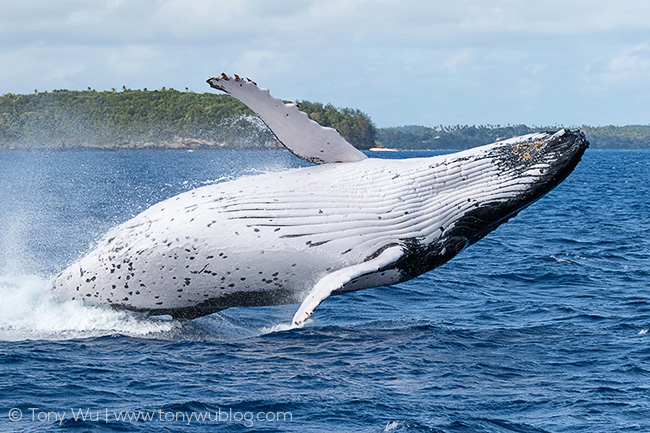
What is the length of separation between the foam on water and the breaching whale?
27 cm

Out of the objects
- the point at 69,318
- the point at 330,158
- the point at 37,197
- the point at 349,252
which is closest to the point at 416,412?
the point at 349,252

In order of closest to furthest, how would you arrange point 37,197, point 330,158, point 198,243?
point 198,243, point 330,158, point 37,197

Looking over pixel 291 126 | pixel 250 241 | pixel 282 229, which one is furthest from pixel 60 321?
pixel 291 126

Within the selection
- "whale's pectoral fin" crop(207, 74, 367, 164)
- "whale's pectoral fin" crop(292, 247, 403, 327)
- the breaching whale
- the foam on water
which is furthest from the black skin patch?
the foam on water

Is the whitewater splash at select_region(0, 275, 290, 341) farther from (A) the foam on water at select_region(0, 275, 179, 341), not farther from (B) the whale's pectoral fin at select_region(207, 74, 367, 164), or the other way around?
(B) the whale's pectoral fin at select_region(207, 74, 367, 164)

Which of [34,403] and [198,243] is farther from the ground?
[198,243]

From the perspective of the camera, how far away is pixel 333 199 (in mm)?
11352

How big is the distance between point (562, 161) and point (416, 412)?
432 cm

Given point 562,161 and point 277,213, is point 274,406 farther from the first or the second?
point 562,161

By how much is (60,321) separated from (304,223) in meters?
4.12

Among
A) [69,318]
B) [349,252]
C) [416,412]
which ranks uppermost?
[349,252]

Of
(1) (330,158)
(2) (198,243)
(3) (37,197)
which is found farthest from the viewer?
(3) (37,197)

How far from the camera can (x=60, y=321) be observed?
1195 centimetres

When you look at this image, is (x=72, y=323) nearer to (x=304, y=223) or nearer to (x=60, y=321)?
(x=60, y=321)
